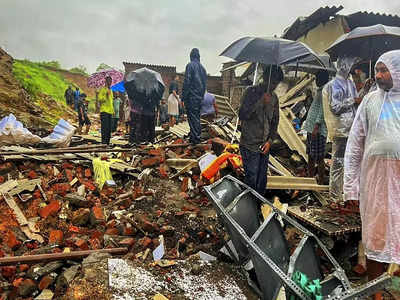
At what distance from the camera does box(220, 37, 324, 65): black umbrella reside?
3.75 meters

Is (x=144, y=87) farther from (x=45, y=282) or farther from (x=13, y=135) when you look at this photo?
(x=45, y=282)

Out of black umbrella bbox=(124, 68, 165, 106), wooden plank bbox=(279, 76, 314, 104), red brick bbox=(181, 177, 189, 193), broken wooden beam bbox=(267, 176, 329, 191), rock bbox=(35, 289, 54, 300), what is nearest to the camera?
rock bbox=(35, 289, 54, 300)

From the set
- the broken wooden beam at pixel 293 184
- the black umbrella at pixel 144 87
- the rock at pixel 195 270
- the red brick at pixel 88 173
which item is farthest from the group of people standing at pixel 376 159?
the black umbrella at pixel 144 87

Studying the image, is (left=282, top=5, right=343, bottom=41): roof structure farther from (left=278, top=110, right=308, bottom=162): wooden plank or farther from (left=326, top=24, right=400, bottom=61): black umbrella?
(left=278, top=110, right=308, bottom=162): wooden plank

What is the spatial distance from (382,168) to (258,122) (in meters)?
1.74

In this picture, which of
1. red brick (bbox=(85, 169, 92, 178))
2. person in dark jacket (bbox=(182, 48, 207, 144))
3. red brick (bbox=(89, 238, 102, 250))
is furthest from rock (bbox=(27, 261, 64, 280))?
person in dark jacket (bbox=(182, 48, 207, 144))

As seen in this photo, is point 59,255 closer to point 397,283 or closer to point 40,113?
point 397,283

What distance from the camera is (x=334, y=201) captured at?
457 centimetres

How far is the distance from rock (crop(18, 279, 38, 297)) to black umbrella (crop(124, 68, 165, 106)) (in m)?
5.90

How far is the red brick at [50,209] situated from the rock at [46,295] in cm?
195

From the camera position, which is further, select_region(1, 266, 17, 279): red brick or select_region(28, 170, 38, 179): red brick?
select_region(28, 170, 38, 179): red brick

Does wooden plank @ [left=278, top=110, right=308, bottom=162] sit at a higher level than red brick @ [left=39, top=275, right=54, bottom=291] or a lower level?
higher

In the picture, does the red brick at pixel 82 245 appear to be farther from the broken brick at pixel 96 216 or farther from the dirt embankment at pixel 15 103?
the dirt embankment at pixel 15 103

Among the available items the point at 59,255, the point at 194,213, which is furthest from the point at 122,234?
the point at 194,213
